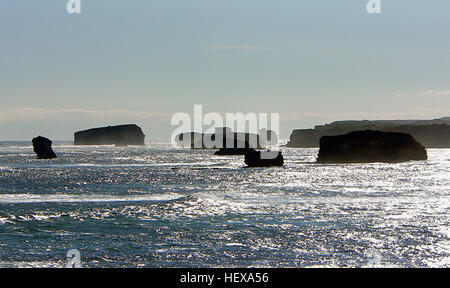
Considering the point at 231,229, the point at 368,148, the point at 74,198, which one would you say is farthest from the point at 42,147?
the point at 231,229

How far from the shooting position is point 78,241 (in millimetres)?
31359

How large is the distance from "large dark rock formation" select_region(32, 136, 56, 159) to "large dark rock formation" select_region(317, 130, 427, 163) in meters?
86.7

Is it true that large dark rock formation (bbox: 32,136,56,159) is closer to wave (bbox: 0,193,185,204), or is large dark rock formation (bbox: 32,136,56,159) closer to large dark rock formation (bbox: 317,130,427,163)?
large dark rock formation (bbox: 317,130,427,163)

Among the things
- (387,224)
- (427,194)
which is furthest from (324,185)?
→ (387,224)

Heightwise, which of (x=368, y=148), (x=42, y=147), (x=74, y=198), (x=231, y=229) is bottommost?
(x=42, y=147)

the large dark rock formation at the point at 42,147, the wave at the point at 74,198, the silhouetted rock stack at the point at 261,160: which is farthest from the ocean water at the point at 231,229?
the large dark rock formation at the point at 42,147

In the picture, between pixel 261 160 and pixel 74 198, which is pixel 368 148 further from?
pixel 74 198

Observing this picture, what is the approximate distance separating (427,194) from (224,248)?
41.9 meters

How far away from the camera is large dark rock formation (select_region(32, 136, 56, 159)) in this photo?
181250 mm

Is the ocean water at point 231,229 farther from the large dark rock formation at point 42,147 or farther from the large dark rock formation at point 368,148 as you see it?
the large dark rock formation at point 42,147

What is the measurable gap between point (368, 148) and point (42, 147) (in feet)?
339

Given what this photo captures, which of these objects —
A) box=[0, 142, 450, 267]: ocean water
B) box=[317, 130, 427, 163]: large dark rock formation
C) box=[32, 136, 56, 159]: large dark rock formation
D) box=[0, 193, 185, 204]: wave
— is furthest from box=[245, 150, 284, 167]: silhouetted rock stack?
box=[32, 136, 56, 159]: large dark rock formation

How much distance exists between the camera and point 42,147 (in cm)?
18788
